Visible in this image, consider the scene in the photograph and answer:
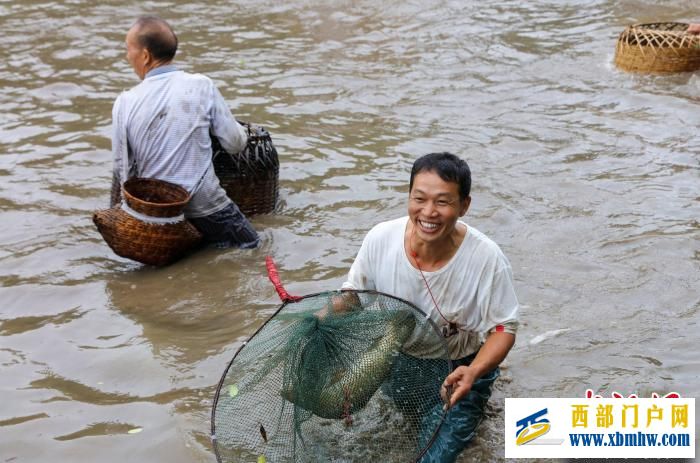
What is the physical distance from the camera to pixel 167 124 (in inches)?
226

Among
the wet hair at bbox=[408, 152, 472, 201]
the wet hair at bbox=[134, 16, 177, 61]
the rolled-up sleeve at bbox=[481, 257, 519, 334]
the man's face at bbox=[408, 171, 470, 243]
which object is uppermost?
the wet hair at bbox=[134, 16, 177, 61]

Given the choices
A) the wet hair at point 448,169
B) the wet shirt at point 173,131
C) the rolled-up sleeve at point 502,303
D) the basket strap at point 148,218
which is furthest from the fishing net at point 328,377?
the wet shirt at point 173,131

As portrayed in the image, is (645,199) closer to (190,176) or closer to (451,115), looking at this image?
(451,115)

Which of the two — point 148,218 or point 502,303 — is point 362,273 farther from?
point 148,218

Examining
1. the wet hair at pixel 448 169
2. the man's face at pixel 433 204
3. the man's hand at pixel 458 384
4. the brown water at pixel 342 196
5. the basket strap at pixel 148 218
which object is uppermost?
the wet hair at pixel 448 169

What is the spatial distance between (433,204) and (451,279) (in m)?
0.32

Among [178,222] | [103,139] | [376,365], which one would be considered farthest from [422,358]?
[103,139]

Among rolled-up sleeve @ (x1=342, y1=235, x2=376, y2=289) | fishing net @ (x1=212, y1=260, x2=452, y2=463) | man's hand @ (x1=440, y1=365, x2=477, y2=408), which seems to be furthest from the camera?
rolled-up sleeve @ (x1=342, y1=235, x2=376, y2=289)

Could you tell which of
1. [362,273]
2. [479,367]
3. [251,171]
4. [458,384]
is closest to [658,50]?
A: [251,171]

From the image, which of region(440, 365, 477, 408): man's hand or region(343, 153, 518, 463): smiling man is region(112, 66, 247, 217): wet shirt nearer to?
region(343, 153, 518, 463): smiling man

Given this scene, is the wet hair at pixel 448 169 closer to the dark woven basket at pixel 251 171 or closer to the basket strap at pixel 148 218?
the basket strap at pixel 148 218

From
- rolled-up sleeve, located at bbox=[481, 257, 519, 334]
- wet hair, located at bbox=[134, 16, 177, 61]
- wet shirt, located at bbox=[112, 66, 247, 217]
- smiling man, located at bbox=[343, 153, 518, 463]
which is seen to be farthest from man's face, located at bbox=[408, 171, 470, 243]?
wet hair, located at bbox=[134, 16, 177, 61]

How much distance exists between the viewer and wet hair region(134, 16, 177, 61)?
5.72 m

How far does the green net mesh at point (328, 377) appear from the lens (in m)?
3.55
